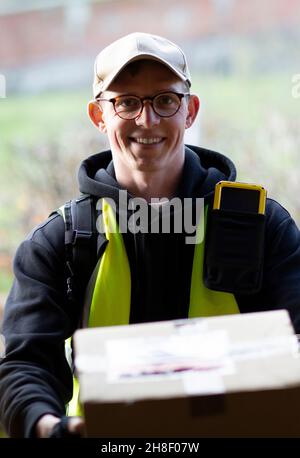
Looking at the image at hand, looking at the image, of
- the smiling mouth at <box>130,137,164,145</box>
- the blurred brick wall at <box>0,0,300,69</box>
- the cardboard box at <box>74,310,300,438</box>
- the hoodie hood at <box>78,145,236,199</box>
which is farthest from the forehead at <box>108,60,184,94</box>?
the blurred brick wall at <box>0,0,300,69</box>

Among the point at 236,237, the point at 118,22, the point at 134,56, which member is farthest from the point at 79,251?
the point at 118,22

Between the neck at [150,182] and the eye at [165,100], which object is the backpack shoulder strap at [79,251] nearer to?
the neck at [150,182]

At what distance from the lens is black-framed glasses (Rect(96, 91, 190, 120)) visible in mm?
2039

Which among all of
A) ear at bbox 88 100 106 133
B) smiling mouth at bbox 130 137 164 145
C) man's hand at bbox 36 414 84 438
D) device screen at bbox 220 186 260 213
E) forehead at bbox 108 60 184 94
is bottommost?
man's hand at bbox 36 414 84 438

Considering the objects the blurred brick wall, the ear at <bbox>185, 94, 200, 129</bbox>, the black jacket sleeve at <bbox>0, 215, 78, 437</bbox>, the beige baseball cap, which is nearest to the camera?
the black jacket sleeve at <bbox>0, 215, 78, 437</bbox>

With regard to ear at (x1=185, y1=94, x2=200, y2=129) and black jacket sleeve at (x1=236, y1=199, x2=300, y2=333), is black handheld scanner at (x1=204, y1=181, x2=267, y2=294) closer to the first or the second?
black jacket sleeve at (x1=236, y1=199, x2=300, y2=333)

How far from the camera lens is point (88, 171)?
7.36 feet

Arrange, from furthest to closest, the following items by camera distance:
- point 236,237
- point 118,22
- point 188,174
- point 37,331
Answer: point 118,22 < point 188,174 < point 236,237 < point 37,331

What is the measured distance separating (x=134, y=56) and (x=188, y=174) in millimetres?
325

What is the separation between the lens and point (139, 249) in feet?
6.79

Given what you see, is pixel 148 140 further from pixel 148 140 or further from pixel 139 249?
pixel 139 249

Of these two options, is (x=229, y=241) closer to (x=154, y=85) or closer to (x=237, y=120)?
(x=154, y=85)
